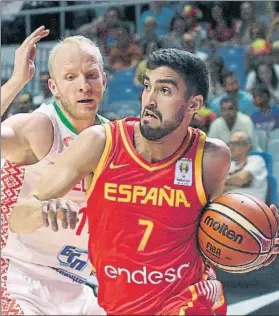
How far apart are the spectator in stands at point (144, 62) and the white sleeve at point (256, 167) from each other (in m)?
0.36

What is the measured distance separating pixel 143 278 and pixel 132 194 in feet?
0.71

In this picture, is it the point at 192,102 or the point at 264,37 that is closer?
the point at 192,102

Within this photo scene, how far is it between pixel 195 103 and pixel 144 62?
0.64 feet

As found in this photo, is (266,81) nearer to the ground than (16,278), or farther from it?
farther from it

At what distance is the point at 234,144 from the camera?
1725 mm

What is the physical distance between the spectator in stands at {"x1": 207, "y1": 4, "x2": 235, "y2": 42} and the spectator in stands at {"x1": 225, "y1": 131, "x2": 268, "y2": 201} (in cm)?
29

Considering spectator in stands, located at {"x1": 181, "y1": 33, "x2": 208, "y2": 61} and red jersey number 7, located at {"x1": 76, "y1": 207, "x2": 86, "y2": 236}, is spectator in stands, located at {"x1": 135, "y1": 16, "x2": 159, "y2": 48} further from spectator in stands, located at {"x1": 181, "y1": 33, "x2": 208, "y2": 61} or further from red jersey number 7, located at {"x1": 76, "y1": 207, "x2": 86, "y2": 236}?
red jersey number 7, located at {"x1": 76, "y1": 207, "x2": 86, "y2": 236}

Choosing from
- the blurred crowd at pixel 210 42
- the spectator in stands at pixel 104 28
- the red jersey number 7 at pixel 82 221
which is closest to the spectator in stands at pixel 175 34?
the blurred crowd at pixel 210 42

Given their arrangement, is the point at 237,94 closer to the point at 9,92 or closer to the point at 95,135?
the point at 95,135

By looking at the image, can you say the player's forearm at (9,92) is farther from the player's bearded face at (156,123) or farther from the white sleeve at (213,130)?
the white sleeve at (213,130)

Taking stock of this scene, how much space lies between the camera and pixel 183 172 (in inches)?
64.1

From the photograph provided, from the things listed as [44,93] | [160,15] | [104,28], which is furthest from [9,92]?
[160,15]

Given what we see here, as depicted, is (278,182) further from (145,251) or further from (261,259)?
(145,251)

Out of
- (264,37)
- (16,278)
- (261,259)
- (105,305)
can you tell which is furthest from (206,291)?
(264,37)
